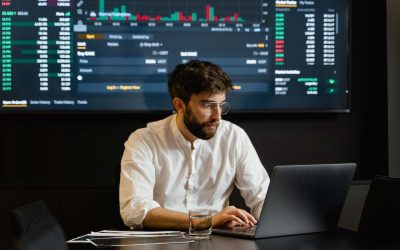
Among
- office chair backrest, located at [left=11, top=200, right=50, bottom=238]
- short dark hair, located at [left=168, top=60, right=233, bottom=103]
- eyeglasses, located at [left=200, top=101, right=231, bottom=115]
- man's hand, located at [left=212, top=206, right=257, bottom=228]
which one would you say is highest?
short dark hair, located at [left=168, top=60, right=233, bottom=103]

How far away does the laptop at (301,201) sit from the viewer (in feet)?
7.41

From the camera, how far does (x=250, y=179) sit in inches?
122

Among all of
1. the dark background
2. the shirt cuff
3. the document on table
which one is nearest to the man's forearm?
the shirt cuff

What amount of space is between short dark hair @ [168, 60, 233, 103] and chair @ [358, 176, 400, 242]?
76cm

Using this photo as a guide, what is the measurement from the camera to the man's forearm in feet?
8.31

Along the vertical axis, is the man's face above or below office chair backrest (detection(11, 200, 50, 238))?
above

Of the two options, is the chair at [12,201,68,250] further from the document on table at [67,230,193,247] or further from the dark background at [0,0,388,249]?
the dark background at [0,0,388,249]

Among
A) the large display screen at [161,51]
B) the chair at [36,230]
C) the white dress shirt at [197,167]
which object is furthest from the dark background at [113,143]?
the chair at [36,230]

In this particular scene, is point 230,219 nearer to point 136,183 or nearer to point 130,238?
point 130,238

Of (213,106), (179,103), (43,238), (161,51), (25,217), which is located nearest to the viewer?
(43,238)

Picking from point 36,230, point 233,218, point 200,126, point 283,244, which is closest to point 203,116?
point 200,126

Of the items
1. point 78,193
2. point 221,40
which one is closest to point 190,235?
Result: point 78,193

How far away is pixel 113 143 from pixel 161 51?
1.75 feet

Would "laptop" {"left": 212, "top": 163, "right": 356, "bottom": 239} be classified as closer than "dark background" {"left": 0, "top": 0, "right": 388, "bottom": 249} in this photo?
Yes
